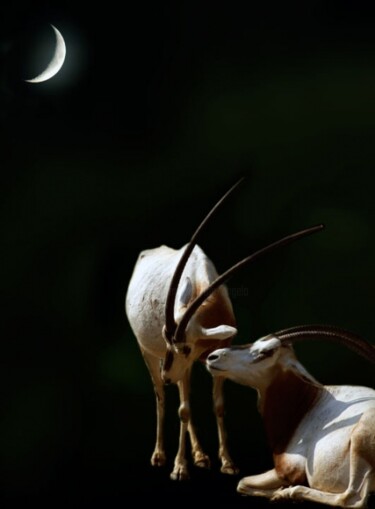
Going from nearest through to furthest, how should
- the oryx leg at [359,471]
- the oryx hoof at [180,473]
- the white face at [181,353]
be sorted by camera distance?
1. the oryx leg at [359,471]
2. the white face at [181,353]
3. the oryx hoof at [180,473]

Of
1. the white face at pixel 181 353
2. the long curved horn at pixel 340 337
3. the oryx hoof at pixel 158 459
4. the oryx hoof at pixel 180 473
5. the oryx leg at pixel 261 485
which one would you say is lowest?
the oryx hoof at pixel 158 459

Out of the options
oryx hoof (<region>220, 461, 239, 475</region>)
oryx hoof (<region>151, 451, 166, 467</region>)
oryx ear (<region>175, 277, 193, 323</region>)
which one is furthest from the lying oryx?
oryx hoof (<region>151, 451, 166, 467</region>)

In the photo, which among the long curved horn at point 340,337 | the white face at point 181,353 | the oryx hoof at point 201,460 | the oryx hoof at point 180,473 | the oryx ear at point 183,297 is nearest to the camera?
the long curved horn at point 340,337

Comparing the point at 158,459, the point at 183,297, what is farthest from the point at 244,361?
the point at 158,459

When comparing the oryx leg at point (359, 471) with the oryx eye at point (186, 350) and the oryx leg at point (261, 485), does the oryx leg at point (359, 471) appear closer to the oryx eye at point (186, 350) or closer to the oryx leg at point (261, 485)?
the oryx leg at point (261, 485)

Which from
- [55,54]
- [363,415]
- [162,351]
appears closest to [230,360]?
[363,415]

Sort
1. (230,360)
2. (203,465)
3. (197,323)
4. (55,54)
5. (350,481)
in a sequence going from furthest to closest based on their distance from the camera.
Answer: (55,54)
(203,465)
(197,323)
(230,360)
(350,481)

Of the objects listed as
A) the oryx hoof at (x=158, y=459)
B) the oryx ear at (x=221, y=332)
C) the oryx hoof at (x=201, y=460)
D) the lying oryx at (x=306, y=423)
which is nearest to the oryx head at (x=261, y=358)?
the lying oryx at (x=306, y=423)

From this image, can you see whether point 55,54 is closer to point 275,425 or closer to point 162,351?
point 162,351
